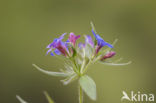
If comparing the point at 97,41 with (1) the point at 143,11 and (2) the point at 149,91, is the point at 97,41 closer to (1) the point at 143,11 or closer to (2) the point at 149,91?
(2) the point at 149,91

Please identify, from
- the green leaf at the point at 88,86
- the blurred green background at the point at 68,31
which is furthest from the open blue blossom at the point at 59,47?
the blurred green background at the point at 68,31

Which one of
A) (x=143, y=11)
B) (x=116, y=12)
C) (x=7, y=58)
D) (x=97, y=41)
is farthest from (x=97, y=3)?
(x=97, y=41)

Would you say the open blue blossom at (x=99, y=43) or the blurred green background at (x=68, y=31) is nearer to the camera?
the open blue blossom at (x=99, y=43)

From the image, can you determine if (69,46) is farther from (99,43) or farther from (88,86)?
(88,86)

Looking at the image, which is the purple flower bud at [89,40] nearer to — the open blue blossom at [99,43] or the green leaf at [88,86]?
the open blue blossom at [99,43]

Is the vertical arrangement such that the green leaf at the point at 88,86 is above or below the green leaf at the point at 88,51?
below

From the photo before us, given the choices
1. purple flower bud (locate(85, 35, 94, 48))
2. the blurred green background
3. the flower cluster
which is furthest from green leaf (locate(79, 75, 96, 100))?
the blurred green background

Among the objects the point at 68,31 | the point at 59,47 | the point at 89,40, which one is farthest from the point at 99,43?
the point at 68,31
